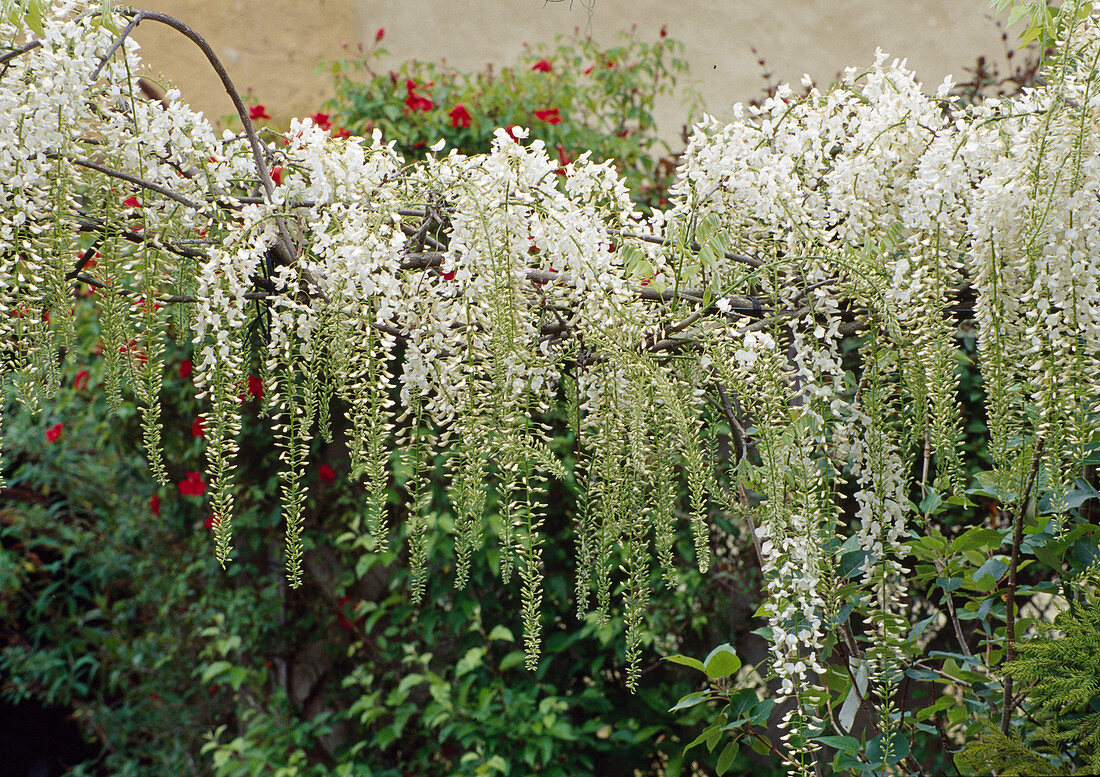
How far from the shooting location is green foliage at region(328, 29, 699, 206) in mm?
3064

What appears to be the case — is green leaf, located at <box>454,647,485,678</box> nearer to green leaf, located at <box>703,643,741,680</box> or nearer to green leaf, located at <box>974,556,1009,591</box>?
green leaf, located at <box>703,643,741,680</box>

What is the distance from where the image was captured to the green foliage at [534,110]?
3.06 metres

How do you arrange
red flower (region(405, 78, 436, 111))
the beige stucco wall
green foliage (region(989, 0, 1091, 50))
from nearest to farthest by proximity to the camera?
green foliage (region(989, 0, 1091, 50))
red flower (region(405, 78, 436, 111))
the beige stucco wall

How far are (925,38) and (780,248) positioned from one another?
10.0 feet

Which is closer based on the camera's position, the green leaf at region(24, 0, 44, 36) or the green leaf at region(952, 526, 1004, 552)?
the green leaf at region(24, 0, 44, 36)

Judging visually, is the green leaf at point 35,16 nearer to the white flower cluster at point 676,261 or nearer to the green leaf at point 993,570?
the white flower cluster at point 676,261

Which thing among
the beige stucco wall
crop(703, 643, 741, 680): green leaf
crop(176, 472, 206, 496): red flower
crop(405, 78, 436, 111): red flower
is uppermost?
the beige stucco wall

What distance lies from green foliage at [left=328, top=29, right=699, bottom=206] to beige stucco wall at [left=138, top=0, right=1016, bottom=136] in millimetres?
536

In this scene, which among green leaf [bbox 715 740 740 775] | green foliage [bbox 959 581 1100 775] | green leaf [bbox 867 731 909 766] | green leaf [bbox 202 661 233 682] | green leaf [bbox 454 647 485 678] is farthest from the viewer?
green leaf [bbox 202 661 233 682]

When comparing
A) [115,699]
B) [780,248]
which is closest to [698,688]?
[780,248]

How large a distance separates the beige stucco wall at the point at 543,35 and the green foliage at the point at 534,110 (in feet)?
1.76

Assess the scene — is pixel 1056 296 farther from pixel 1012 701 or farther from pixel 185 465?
pixel 185 465

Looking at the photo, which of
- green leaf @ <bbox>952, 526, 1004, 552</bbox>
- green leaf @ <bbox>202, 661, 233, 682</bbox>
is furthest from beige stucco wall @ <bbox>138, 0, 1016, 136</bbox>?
green leaf @ <bbox>952, 526, 1004, 552</bbox>

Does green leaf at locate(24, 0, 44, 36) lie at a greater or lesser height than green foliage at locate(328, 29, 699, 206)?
lesser
